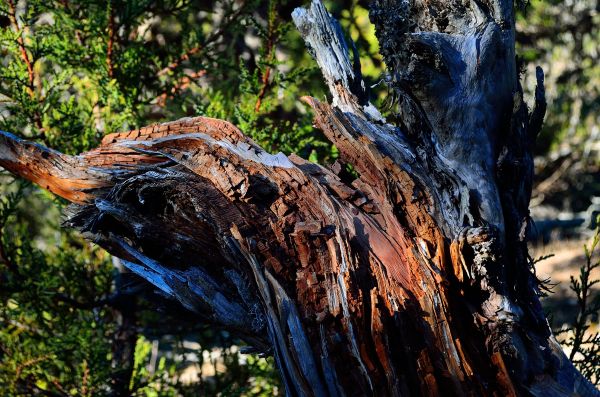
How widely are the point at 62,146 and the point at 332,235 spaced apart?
2.42 meters

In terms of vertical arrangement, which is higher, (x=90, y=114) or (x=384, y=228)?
(x=90, y=114)

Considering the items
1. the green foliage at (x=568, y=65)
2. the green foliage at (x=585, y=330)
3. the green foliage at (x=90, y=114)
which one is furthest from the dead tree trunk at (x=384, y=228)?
the green foliage at (x=568, y=65)

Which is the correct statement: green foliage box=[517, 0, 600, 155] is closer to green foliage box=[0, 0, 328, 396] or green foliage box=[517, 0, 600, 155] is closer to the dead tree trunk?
green foliage box=[0, 0, 328, 396]

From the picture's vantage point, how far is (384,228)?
8.82 feet

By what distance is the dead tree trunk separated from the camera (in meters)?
2.41

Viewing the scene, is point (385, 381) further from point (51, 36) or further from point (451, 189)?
point (51, 36)

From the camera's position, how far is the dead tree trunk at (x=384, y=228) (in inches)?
94.7

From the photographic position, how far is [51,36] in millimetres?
4340

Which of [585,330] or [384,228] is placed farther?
[585,330]

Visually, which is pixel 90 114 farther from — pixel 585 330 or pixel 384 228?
pixel 585 330

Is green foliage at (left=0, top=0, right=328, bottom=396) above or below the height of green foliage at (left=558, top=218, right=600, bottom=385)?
above

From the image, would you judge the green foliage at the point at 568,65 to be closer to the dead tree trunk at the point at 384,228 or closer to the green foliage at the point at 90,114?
the green foliage at the point at 90,114

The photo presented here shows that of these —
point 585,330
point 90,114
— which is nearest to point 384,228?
point 585,330

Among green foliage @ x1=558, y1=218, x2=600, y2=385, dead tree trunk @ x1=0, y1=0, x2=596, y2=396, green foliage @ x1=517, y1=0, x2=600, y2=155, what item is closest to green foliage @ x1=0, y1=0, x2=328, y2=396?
dead tree trunk @ x1=0, y1=0, x2=596, y2=396
